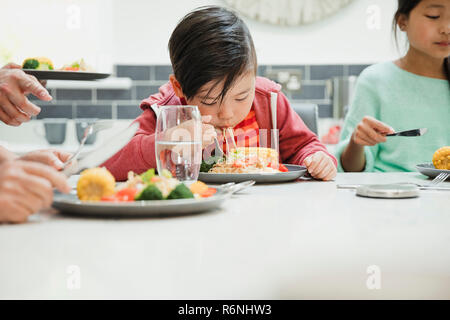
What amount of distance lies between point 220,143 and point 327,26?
2341 millimetres

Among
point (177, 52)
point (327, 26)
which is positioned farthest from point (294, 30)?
point (177, 52)

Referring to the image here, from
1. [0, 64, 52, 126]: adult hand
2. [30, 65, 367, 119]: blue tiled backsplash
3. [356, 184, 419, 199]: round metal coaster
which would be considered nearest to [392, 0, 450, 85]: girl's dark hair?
[356, 184, 419, 199]: round metal coaster

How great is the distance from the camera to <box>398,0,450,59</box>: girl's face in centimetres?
176

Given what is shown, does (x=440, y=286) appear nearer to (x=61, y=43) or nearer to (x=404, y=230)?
(x=404, y=230)

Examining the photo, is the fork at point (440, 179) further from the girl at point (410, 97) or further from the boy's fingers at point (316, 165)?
the girl at point (410, 97)

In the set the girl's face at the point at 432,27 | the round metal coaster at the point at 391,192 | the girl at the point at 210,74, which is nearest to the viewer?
the round metal coaster at the point at 391,192

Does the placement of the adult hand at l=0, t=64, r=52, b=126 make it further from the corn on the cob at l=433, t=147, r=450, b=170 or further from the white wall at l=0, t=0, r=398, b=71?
the white wall at l=0, t=0, r=398, b=71

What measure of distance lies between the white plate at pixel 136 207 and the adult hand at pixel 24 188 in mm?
52

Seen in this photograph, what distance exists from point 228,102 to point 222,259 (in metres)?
0.90

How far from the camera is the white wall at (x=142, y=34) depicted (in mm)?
3293

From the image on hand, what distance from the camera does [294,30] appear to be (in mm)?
3330

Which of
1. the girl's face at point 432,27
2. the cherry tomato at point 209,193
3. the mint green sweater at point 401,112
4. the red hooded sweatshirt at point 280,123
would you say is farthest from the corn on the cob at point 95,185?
the girl's face at point 432,27

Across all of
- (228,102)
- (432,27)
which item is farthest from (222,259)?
(432,27)

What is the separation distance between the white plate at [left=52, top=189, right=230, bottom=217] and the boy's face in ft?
2.20
